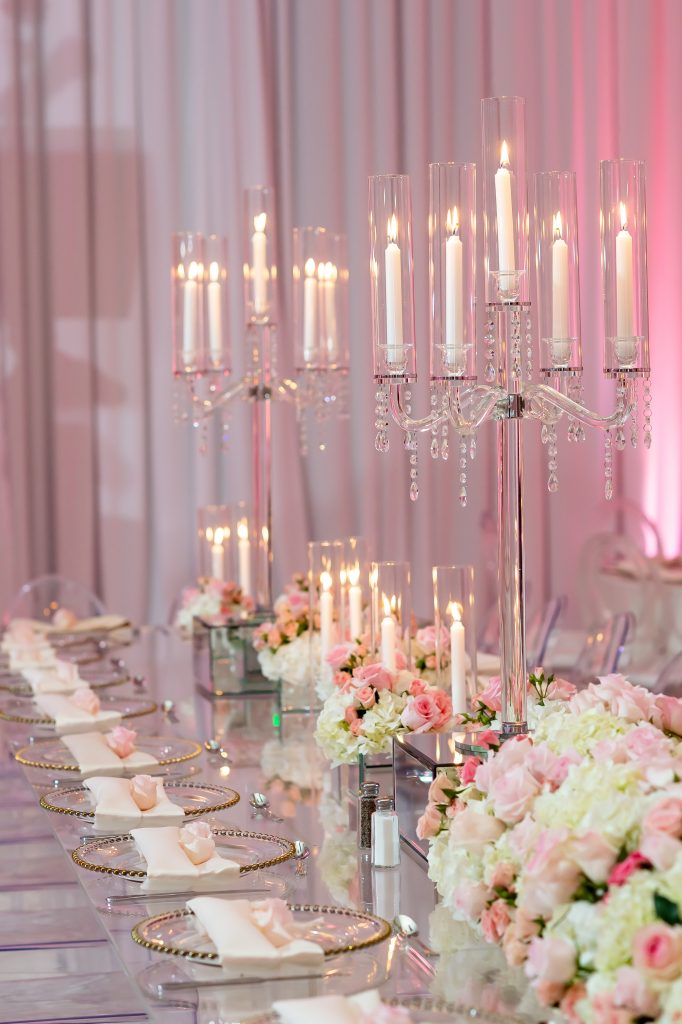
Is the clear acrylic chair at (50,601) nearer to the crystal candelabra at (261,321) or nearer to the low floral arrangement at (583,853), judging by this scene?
the crystal candelabra at (261,321)

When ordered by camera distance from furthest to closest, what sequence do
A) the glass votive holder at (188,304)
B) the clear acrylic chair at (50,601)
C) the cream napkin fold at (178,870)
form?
1. the clear acrylic chair at (50,601)
2. the glass votive holder at (188,304)
3. the cream napkin fold at (178,870)

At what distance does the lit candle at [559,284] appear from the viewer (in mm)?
2096

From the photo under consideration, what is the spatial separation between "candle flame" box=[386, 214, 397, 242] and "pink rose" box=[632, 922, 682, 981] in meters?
1.21

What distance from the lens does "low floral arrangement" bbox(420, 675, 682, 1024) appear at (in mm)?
1267

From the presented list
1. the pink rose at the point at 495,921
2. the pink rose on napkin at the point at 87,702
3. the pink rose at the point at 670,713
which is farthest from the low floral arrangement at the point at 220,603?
the pink rose at the point at 495,921

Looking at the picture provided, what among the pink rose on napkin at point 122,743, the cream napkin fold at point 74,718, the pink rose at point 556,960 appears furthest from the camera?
the cream napkin fold at point 74,718

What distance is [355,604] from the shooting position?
283cm

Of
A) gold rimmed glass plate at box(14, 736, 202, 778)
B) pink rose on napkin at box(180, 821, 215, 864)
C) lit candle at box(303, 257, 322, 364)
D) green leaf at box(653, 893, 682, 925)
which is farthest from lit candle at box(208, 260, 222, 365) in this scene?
green leaf at box(653, 893, 682, 925)

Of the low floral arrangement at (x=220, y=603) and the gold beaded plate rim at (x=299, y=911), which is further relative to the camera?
the low floral arrangement at (x=220, y=603)

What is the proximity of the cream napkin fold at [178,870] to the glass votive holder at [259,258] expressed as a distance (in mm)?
1905

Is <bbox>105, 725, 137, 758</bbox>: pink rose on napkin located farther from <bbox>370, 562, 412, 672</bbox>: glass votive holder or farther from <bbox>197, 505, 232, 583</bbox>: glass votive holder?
→ <bbox>197, 505, 232, 583</bbox>: glass votive holder

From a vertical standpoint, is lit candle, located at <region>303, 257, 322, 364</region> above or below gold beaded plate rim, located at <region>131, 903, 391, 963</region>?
above

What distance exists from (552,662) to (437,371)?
11.5 ft

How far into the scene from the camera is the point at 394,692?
2275 mm
